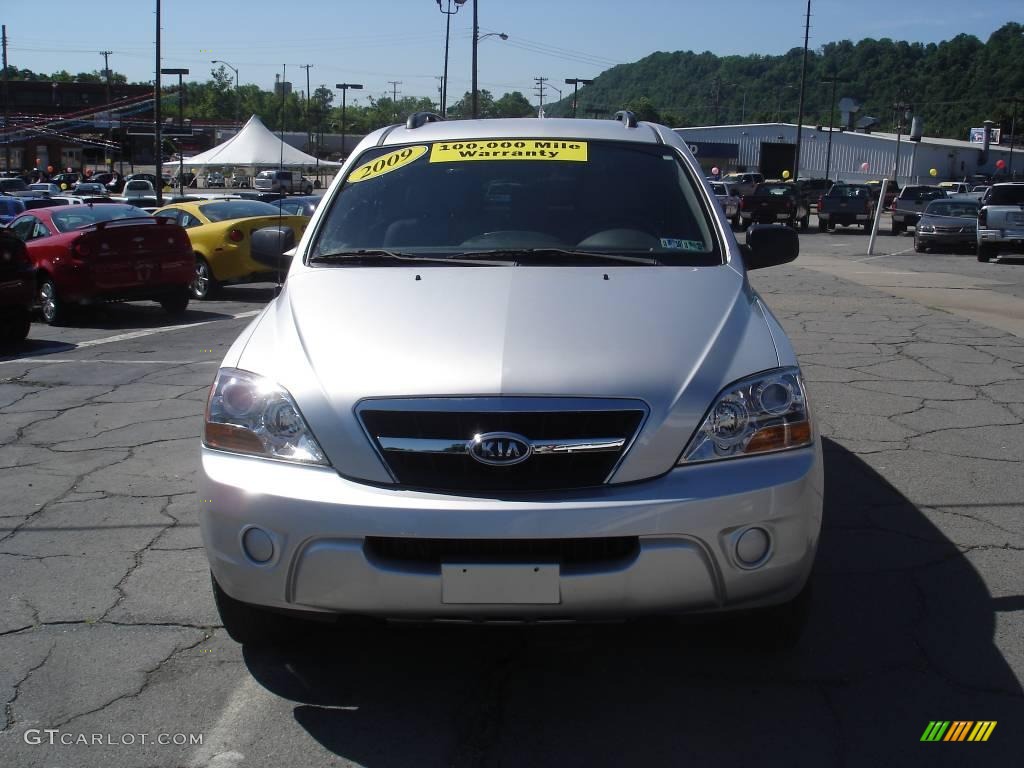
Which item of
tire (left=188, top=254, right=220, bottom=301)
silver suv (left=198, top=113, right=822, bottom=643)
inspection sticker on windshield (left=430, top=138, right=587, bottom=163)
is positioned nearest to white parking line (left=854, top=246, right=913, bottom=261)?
tire (left=188, top=254, right=220, bottom=301)

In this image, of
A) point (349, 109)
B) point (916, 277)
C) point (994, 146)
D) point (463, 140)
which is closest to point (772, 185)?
point (916, 277)

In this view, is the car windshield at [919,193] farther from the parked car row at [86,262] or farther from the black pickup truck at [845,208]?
the parked car row at [86,262]

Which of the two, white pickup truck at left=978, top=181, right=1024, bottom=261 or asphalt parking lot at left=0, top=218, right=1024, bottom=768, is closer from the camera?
asphalt parking lot at left=0, top=218, right=1024, bottom=768

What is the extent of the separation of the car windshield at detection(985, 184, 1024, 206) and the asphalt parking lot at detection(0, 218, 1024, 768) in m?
20.6

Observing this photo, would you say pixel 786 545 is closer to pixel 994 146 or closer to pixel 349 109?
pixel 994 146

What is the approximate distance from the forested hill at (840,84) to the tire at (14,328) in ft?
258

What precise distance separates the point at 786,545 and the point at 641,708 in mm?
687

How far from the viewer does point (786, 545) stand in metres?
2.95

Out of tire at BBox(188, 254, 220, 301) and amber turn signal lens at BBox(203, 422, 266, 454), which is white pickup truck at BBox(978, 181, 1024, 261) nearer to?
tire at BBox(188, 254, 220, 301)

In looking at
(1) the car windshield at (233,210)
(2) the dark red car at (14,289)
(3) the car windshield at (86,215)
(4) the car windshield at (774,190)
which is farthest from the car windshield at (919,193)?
(2) the dark red car at (14,289)

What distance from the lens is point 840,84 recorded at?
422 ft

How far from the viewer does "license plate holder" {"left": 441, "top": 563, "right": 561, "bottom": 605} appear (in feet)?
9.08

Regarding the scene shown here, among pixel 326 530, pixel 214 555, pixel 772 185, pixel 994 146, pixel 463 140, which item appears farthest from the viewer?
pixel 994 146

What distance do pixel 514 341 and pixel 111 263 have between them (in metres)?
11.2
